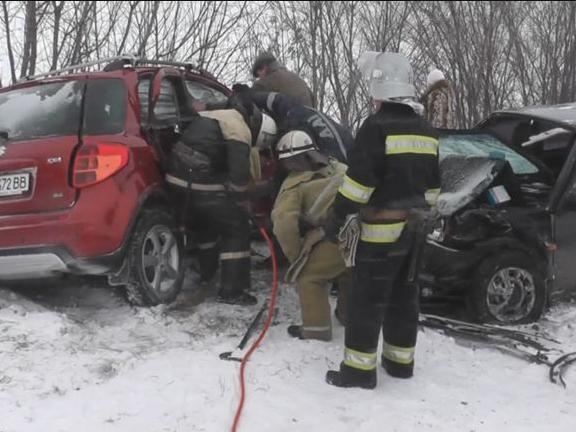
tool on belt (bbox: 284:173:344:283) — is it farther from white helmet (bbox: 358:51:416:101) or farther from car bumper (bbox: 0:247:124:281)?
car bumper (bbox: 0:247:124:281)

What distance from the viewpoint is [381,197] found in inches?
145

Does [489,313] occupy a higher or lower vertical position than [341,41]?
lower

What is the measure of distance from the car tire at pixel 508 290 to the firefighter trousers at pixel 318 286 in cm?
121

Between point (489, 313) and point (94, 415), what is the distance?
3.02m

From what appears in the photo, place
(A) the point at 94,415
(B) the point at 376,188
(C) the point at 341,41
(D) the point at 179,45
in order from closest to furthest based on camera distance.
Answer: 1. (A) the point at 94,415
2. (B) the point at 376,188
3. (D) the point at 179,45
4. (C) the point at 341,41

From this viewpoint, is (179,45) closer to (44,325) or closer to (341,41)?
(341,41)

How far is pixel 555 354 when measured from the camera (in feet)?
14.6

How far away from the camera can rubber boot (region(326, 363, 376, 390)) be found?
12.3 ft

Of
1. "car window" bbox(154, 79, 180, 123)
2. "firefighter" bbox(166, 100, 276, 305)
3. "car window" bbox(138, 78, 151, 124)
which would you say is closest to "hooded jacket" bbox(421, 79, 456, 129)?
"firefighter" bbox(166, 100, 276, 305)

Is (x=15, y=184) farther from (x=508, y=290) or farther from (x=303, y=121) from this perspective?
(x=508, y=290)

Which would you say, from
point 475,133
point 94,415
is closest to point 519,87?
point 475,133

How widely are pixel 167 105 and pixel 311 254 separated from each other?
67.0 inches

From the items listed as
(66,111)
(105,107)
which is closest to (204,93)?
(105,107)

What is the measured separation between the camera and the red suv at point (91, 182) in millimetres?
4191
